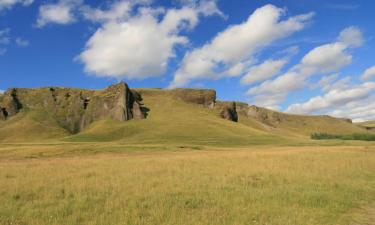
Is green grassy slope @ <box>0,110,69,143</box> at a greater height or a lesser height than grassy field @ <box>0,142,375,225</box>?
greater

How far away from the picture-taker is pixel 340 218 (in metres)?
11.9

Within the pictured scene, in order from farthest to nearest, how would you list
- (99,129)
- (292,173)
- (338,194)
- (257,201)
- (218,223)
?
1. (99,129)
2. (292,173)
3. (338,194)
4. (257,201)
5. (218,223)

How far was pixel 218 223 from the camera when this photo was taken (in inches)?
422

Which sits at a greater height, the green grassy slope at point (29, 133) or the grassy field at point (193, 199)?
the green grassy slope at point (29, 133)

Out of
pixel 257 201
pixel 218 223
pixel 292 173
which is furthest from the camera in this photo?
pixel 292 173

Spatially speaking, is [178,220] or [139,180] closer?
[178,220]

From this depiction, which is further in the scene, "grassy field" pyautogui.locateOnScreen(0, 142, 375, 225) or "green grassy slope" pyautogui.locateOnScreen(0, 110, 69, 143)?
"green grassy slope" pyautogui.locateOnScreen(0, 110, 69, 143)

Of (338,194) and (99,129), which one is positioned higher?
(99,129)

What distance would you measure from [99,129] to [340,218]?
6960 inches

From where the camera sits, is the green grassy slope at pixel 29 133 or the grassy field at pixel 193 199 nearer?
the grassy field at pixel 193 199

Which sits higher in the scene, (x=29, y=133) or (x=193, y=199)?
(x=29, y=133)

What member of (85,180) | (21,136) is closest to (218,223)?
(85,180)

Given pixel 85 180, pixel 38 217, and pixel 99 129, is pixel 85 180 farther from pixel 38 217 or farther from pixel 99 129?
pixel 99 129

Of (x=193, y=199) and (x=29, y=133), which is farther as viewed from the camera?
(x=29, y=133)
